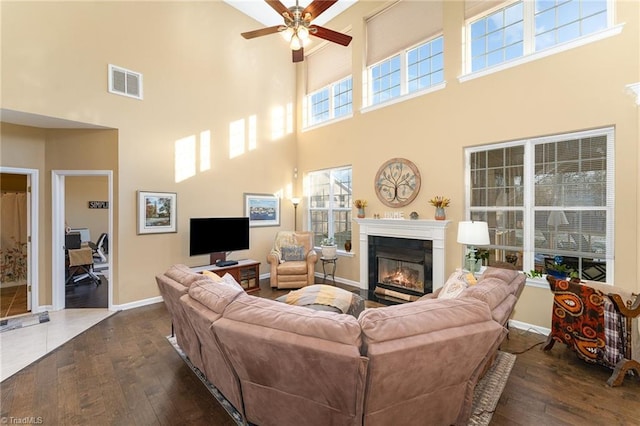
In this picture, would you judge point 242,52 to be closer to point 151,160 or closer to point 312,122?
point 312,122

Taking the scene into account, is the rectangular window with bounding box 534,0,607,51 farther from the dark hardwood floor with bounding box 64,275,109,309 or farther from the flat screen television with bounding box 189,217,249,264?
the dark hardwood floor with bounding box 64,275,109,309

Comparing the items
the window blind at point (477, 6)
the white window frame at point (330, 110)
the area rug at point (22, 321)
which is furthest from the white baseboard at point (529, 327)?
the area rug at point (22, 321)

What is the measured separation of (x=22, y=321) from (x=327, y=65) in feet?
23.3

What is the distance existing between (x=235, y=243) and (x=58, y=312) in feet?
9.31

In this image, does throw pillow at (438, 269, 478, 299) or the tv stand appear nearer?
throw pillow at (438, 269, 478, 299)

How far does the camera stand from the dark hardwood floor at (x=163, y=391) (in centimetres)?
219

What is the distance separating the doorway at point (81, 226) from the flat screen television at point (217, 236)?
4.08ft

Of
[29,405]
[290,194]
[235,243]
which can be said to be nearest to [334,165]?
[290,194]

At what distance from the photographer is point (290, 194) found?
7.06 meters

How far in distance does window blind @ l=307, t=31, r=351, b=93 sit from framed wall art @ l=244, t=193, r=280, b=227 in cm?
287

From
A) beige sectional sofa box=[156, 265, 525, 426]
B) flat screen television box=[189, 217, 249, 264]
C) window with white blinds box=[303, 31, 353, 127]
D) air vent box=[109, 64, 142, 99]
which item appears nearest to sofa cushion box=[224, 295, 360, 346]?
beige sectional sofa box=[156, 265, 525, 426]

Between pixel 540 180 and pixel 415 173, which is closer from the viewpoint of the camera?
pixel 540 180

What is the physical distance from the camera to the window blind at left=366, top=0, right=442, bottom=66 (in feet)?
15.7

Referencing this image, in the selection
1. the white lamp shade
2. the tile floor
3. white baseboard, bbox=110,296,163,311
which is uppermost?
the white lamp shade
